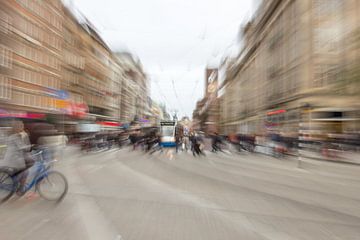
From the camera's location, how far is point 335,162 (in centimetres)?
1958

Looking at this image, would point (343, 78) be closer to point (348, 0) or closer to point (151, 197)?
point (151, 197)

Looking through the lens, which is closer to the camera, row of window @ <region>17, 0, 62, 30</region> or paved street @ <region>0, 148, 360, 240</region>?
paved street @ <region>0, 148, 360, 240</region>

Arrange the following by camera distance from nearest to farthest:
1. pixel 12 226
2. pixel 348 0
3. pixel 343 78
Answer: pixel 12 226
pixel 343 78
pixel 348 0

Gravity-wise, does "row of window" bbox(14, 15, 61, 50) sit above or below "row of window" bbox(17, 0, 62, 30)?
below

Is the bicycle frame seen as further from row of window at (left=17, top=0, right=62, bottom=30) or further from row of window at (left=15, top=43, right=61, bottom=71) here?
row of window at (left=17, top=0, right=62, bottom=30)

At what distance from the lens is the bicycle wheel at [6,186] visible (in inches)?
269

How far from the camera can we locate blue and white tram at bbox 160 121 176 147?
33031 millimetres

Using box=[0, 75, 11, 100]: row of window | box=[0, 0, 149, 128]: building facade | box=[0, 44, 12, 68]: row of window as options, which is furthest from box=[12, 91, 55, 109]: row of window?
box=[0, 44, 12, 68]: row of window

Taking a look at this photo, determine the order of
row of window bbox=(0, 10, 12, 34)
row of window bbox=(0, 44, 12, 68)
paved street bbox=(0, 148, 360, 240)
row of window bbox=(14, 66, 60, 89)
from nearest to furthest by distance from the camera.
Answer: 1. paved street bbox=(0, 148, 360, 240)
2. row of window bbox=(0, 10, 12, 34)
3. row of window bbox=(0, 44, 12, 68)
4. row of window bbox=(14, 66, 60, 89)

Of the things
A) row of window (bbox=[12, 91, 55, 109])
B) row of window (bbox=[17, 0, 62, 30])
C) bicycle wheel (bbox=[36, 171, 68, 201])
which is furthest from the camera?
row of window (bbox=[17, 0, 62, 30])

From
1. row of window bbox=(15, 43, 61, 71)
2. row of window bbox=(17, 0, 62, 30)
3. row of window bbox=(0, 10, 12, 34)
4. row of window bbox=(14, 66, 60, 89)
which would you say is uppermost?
row of window bbox=(17, 0, 62, 30)

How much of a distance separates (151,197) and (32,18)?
38477mm

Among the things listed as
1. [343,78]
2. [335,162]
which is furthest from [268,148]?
[343,78]

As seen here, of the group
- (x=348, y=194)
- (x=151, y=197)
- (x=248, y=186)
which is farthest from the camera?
(x=248, y=186)
